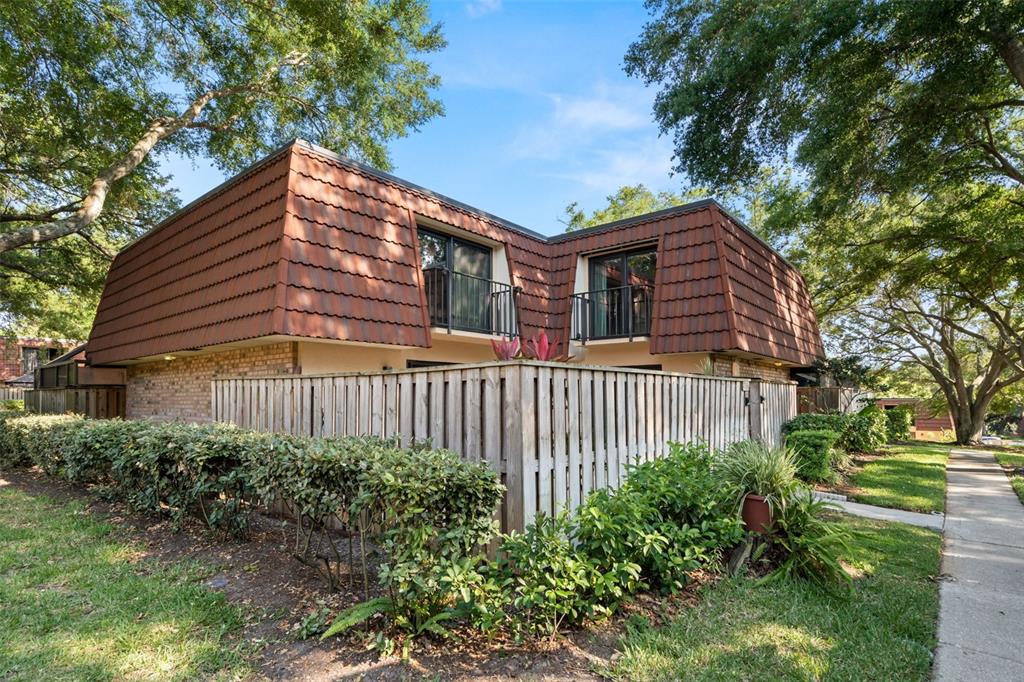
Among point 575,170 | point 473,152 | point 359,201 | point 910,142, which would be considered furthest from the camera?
point 575,170

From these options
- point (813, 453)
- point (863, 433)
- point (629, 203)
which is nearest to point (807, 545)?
point (813, 453)

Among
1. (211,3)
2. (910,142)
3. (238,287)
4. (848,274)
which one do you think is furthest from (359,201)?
(848,274)

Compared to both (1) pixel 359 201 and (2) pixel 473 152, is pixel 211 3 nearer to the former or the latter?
(1) pixel 359 201

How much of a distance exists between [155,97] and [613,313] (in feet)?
39.6

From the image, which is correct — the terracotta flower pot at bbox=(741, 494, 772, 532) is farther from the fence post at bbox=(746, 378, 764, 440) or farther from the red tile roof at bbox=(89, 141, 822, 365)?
the red tile roof at bbox=(89, 141, 822, 365)

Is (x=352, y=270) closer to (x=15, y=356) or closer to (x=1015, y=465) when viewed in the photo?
(x=1015, y=465)

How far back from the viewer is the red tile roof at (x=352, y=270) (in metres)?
7.48

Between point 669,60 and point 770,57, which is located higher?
point 669,60

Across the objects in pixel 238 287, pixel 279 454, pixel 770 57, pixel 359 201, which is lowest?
pixel 279 454

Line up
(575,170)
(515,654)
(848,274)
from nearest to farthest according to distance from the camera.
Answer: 1. (515,654)
2. (848,274)
3. (575,170)

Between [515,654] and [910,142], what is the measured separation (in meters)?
12.7

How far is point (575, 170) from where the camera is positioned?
73.7ft

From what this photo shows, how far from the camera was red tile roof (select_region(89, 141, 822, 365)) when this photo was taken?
7484 mm

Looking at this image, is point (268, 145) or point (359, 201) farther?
point (268, 145)
